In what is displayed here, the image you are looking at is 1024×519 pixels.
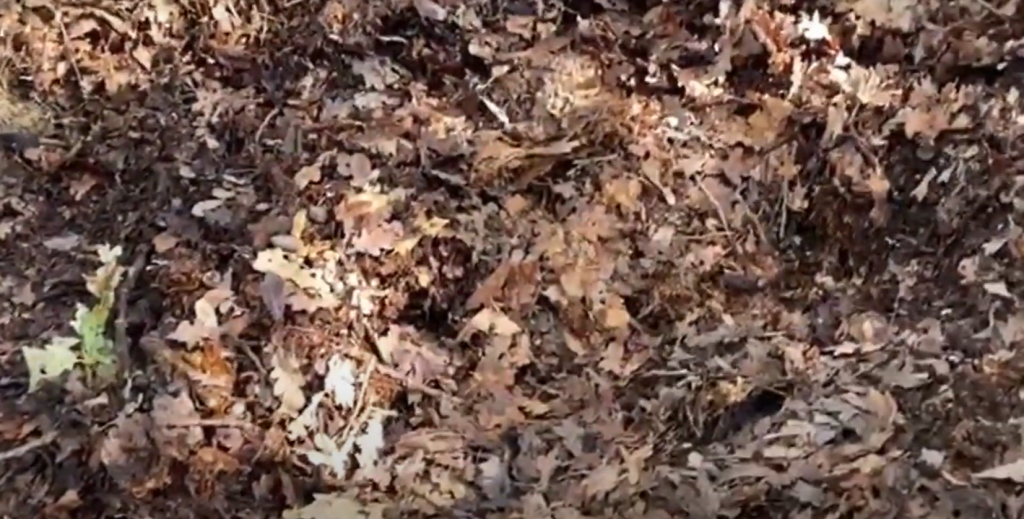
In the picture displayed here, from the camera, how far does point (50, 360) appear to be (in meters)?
3.12

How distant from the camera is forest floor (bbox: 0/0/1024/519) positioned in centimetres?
288

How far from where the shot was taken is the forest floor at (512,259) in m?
2.88

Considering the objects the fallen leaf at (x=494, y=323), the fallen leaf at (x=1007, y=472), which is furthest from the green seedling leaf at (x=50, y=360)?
the fallen leaf at (x=1007, y=472)

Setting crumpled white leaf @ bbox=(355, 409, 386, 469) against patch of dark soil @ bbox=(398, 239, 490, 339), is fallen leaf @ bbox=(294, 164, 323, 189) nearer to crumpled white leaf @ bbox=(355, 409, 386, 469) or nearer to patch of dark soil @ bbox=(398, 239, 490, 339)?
patch of dark soil @ bbox=(398, 239, 490, 339)

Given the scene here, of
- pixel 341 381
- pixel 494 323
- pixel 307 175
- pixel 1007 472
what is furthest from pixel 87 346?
pixel 1007 472

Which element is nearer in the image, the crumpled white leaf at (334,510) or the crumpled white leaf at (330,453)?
the crumpled white leaf at (334,510)

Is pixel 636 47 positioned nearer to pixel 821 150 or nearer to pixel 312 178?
pixel 821 150

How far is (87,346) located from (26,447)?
344 millimetres

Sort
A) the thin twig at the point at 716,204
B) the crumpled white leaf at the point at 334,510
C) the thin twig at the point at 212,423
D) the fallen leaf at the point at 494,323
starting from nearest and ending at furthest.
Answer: the crumpled white leaf at the point at 334,510 < the thin twig at the point at 212,423 < the fallen leaf at the point at 494,323 < the thin twig at the point at 716,204

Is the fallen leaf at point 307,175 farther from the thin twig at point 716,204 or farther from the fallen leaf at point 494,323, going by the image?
the thin twig at point 716,204

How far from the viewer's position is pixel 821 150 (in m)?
3.49

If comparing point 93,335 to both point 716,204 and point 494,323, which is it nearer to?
point 494,323

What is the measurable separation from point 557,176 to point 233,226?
3.40 ft

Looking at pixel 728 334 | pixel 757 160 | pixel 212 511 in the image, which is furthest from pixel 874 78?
pixel 212 511
